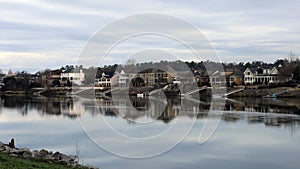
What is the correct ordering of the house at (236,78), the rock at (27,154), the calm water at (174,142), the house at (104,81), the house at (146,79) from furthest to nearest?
the house at (104,81) < the house at (236,78) < the house at (146,79) < the calm water at (174,142) < the rock at (27,154)

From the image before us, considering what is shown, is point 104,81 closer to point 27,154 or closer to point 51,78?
point 51,78

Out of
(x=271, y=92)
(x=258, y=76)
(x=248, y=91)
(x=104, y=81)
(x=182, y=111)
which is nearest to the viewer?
(x=182, y=111)

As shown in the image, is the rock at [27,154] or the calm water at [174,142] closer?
the rock at [27,154]

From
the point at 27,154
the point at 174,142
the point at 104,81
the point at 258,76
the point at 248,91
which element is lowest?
the point at 174,142

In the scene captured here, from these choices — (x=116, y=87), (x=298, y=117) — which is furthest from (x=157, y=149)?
(x=116, y=87)

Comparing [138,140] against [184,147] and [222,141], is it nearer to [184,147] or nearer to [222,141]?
[184,147]

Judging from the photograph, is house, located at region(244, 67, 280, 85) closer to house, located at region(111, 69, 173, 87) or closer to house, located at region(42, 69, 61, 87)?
house, located at region(111, 69, 173, 87)

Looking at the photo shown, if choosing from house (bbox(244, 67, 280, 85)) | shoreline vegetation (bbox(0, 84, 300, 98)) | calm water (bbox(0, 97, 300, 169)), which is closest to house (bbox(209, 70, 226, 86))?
shoreline vegetation (bbox(0, 84, 300, 98))

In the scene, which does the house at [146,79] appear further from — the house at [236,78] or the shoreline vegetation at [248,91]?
the house at [236,78]

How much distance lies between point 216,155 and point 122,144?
11.1ft

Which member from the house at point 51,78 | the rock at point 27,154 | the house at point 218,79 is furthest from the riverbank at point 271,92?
the rock at point 27,154

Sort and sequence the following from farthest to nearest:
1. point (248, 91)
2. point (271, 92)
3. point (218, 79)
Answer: point (248, 91) → point (218, 79) → point (271, 92)

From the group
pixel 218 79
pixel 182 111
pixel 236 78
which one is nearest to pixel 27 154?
pixel 182 111

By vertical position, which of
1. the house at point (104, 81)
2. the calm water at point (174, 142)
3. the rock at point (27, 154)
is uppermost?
the house at point (104, 81)
